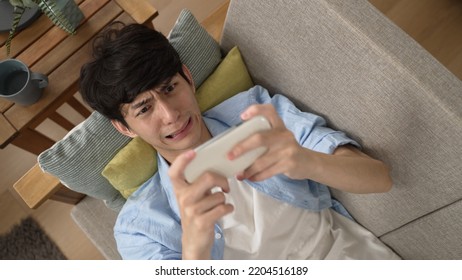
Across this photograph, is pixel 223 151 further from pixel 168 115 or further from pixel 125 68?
pixel 125 68

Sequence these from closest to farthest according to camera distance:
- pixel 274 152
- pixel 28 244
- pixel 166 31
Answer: pixel 274 152
pixel 28 244
pixel 166 31

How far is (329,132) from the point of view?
3.56 ft

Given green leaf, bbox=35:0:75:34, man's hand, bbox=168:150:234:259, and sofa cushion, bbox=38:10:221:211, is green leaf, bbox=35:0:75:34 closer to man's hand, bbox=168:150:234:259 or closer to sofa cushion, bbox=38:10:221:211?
sofa cushion, bbox=38:10:221:211

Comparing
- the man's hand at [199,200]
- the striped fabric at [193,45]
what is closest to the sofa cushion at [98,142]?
the striped fabric at [193,45]

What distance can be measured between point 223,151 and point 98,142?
23.4 inches

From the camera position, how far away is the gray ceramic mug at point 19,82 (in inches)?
49.4

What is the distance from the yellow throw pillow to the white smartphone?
20.1 inches

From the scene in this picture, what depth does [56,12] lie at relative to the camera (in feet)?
4.08

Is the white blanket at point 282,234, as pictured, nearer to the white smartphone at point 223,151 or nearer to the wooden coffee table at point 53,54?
the white smartphone at point 223,151

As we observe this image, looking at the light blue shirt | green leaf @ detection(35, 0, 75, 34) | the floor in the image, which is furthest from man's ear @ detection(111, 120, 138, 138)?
the floor

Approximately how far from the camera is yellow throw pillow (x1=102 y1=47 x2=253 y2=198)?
117 centimetres

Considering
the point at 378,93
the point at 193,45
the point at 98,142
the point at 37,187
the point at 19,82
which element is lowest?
the point at 37,187

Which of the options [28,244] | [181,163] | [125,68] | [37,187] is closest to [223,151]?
[181,163]

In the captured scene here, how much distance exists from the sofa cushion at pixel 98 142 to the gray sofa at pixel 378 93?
0.11m
